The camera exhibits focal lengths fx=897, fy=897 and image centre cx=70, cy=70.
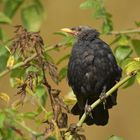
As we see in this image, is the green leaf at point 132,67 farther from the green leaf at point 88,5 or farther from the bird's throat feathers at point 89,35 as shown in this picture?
the bird's throat feathers at point 89,35

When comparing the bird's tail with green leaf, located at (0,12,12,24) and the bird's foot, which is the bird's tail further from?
green leaf, located at (0,12,12,24)

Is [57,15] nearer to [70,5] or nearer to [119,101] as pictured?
[70,5]

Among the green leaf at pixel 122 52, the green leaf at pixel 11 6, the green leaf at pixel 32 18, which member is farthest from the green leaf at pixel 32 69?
the green leaf at pixel 11 6

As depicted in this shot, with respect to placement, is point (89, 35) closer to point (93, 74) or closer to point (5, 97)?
point (93, 74)

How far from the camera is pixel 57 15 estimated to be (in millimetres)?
8133

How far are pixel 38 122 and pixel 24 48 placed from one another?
3.05 ft

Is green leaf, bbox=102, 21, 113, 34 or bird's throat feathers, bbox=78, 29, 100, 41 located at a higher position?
bird's throat feathers, bbox=78, 29, 100, 41

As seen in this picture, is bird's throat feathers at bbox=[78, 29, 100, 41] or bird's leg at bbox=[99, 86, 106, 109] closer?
bird's leg at bbox=[99, 86, 106, 109]

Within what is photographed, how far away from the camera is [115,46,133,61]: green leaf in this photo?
15.3ft

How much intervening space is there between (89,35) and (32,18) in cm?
37

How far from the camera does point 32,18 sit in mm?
5105

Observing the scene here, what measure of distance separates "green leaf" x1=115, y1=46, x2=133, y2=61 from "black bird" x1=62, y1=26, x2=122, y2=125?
8.0 inches

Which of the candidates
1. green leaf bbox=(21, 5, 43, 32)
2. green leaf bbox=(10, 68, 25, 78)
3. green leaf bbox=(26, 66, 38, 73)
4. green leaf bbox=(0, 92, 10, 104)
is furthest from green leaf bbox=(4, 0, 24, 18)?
green leaf bbox=(26, 66, 38, 73)

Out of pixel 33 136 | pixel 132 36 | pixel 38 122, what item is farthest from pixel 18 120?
pixel 132 36
